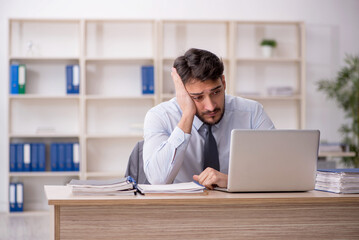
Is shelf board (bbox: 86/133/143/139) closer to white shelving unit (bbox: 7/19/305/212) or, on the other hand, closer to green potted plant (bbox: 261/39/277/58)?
white shelving unit (bbox: 7/19/305/212)

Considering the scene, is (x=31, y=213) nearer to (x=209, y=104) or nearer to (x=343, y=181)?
(x=209, y=104)

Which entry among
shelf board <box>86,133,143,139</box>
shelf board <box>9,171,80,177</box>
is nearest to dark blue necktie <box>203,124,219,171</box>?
shelf board <box>86,133,143,139</box>

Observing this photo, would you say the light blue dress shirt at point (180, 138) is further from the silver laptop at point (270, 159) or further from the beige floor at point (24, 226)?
the beige floor at point (24, 226)

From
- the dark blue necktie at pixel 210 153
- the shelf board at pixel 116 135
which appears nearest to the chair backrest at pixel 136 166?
the dark blue necktie at pixel 210 153

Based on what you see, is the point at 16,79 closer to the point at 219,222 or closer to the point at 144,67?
the point at 144,67

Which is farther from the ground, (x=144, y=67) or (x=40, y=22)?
(x=40, y=22)

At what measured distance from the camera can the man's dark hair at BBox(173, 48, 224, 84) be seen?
2.53 metres

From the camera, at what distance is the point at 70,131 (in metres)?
5.80

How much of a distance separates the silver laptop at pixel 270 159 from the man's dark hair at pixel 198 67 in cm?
60

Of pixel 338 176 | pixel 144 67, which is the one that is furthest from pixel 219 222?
pixel 144 67

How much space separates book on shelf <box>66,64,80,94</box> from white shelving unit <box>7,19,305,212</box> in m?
0.06

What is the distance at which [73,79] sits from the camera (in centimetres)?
556

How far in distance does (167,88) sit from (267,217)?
400 centimetres

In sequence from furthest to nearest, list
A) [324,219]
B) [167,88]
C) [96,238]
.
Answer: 1. [167,88]
2. [324,219]
3. [96,238]
